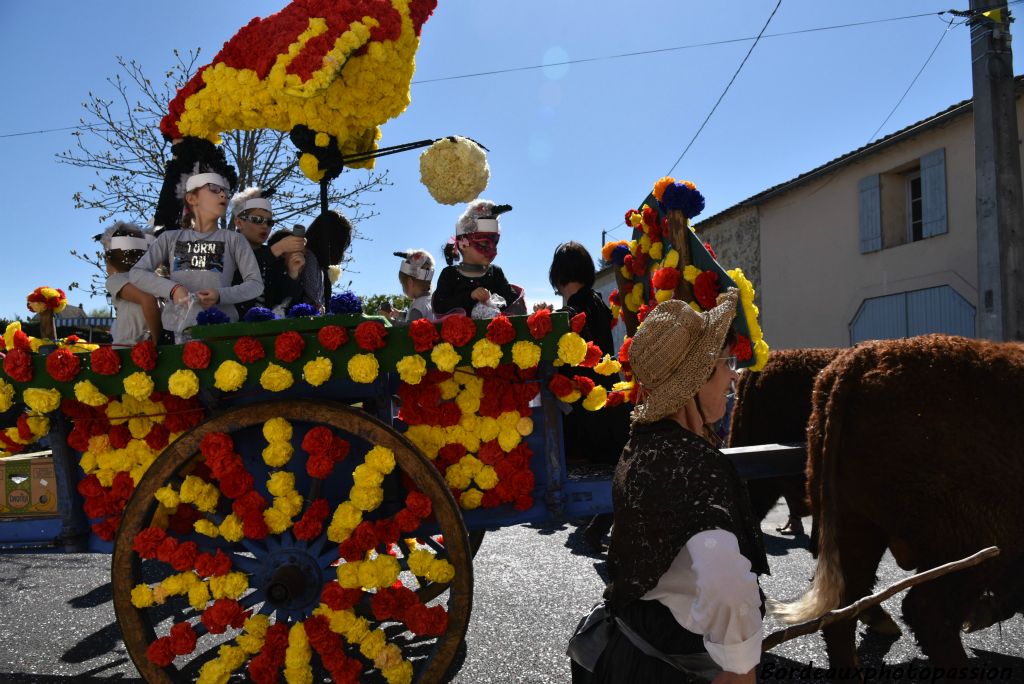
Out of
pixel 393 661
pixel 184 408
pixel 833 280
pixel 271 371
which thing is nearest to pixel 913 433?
pixel 393 661

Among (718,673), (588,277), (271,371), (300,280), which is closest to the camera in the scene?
(718,673)

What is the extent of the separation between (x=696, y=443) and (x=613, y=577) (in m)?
0.38

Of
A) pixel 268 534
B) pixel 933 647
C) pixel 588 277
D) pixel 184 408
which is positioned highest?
pixel 588 277

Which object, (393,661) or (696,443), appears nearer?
(696,443)

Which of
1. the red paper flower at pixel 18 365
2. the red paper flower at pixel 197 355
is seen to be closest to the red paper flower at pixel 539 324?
the red paper flower at pixel 197 355

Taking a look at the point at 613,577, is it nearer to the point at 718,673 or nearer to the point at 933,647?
the point at 718,673

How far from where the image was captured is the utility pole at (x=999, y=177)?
6652 millimetres

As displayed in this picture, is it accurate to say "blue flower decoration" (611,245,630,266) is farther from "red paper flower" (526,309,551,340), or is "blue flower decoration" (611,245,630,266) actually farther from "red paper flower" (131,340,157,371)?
"red paper flower" (131,340,157,371)

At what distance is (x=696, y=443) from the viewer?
142cm

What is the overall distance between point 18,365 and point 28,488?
670mm

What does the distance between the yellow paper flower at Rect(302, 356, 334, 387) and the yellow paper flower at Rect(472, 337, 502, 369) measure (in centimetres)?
52

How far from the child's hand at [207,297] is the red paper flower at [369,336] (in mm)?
847

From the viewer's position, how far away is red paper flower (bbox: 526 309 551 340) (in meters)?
2.39

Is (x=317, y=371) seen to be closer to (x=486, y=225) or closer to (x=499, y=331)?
(x=499, y=331)
